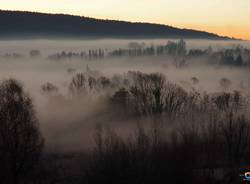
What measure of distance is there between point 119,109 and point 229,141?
961 inches

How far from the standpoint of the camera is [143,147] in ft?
132

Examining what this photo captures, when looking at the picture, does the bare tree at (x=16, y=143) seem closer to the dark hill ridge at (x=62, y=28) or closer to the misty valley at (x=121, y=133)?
the misty valley at (x=121, y=133)

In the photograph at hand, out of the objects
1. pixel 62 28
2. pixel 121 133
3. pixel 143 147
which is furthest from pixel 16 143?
pixel 62 28

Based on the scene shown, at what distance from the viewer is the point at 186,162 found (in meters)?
39.7

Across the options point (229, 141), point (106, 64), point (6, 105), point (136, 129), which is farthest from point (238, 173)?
point (106, 64)

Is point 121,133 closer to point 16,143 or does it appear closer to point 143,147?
point 143,147

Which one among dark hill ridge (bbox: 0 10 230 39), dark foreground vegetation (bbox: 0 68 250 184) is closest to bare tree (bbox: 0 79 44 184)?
dark foreground vegetation (bbox: 0 68 250 184)

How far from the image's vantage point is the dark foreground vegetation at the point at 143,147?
36.2 meters

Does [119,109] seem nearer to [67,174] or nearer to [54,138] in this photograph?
[54,138]

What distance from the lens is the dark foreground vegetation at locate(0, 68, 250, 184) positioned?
36.2 metres

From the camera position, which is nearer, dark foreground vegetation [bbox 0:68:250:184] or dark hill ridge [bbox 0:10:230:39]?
dark foreground vegetation [bbox 0:68:250:184]

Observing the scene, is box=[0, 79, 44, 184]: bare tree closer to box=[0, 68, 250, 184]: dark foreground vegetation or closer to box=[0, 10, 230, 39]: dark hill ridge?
box=[0, 68, 250, 184]: dark foreground vegetation

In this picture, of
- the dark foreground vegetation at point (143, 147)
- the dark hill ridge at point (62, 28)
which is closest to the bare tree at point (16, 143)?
the dark foreground vegetation at point (143, 147)

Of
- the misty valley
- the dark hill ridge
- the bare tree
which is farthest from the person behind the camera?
the dark hill ridge
